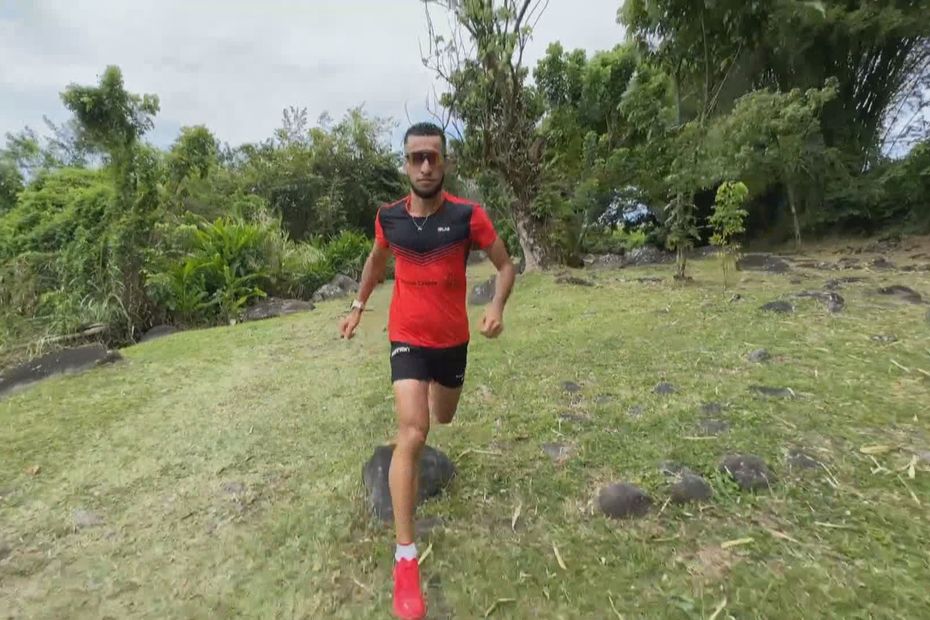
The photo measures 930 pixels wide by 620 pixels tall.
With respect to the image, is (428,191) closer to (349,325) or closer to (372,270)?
(372,270)

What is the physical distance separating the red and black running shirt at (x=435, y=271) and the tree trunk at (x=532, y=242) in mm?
6579

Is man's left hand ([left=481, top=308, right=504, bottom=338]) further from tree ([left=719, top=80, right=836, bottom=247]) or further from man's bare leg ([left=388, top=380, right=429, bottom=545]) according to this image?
tree ([left=719, top=80, right=836, bottom=247])

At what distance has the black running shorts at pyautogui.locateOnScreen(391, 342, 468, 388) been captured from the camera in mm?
2227

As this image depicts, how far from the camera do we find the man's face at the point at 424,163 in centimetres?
222

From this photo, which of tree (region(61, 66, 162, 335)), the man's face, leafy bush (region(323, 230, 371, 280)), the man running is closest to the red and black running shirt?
the man running

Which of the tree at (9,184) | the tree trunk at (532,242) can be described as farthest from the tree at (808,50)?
the tree at (9,184)

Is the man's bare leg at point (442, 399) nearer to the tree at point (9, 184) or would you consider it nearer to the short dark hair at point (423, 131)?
the short dark hair at point (423, 131)

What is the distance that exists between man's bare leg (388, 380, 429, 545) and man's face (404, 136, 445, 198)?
770mm

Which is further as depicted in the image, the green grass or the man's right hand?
the man's right hand

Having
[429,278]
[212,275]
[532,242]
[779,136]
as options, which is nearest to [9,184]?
[212,275]

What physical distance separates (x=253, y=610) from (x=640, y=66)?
1065 centimetres

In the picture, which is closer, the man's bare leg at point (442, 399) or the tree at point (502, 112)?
the man's bare leg at point (442, 399)

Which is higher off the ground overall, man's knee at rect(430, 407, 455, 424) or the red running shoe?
man's knee at rect(430, 407, 455, 424)

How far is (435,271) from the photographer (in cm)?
228
